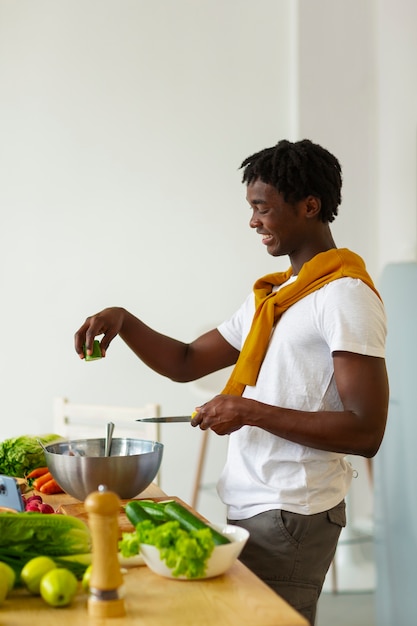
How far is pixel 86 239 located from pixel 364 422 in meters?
2.39

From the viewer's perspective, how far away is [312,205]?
1.92 metres

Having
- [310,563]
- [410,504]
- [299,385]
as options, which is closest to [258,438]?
[299,385]

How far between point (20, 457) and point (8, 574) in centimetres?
98

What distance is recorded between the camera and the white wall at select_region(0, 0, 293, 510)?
383 cm

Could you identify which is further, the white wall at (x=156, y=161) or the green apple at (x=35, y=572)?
the white wall at (x=156, y=161)

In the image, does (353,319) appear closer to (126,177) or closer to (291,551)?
(291,551)

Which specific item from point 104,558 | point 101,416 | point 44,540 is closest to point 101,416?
point 101,416

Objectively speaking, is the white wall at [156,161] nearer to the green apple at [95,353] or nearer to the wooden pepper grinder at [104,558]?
the green apple at [95,353]

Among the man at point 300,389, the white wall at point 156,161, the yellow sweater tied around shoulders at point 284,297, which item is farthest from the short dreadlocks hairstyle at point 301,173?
the white wall at point 156,161

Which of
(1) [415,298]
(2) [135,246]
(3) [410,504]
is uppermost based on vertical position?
(2) [135,246]

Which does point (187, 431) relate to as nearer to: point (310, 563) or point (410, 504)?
point (410, 504)

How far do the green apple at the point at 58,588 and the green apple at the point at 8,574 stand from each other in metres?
0.05

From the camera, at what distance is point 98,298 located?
386cm

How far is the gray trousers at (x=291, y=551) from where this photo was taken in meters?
1.78
